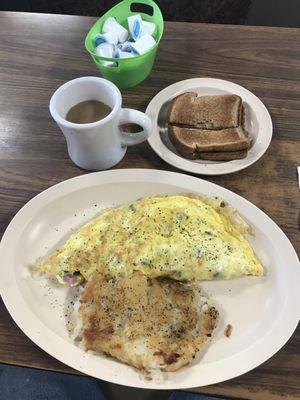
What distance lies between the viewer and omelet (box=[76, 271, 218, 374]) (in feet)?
2.59

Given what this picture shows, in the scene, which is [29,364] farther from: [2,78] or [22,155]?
[2,78]

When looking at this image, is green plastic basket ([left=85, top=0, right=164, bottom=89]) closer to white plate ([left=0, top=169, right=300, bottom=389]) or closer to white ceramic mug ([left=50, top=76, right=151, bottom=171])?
white ceramic mug ([left=50, top=76, right=151, bottom=171])

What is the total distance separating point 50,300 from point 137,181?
13.6 inches

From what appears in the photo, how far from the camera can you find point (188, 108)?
3.66 feet

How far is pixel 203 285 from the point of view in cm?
90

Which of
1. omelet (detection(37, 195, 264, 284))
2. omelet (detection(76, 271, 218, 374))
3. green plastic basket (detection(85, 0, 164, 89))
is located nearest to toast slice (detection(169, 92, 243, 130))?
green plastic basket (detection(85, 0, 164, 89))

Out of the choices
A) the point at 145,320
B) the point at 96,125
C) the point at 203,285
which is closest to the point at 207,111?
the point at 96,125

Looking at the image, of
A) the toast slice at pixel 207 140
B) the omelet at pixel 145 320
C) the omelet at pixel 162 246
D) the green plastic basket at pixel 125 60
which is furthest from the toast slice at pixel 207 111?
the omelet at pixel 145 320

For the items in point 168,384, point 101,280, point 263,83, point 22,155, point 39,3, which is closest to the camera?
point 168,384

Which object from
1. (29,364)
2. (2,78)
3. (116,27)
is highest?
(116,27)

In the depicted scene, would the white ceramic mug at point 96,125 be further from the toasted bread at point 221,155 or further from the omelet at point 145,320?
the omelet at point 145,320

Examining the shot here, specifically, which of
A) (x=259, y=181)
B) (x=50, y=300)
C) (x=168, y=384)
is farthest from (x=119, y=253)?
(x=259, y=181)

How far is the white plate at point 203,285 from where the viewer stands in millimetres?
784

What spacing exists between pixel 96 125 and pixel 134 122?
0.11 meters
